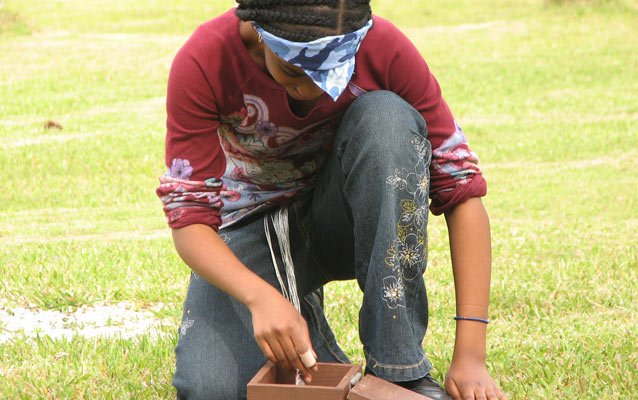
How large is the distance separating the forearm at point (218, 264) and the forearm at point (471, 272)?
56 cm

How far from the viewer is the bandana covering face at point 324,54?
2.16 metres

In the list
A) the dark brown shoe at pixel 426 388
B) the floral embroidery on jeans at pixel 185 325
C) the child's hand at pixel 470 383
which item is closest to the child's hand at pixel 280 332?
the dark brown shoe at pixel 426 388

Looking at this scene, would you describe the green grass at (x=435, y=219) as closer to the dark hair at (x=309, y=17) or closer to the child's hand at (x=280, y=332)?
the child's hand at (x=280, y=332)

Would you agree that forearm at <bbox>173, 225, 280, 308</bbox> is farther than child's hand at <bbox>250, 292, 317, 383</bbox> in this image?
Yes

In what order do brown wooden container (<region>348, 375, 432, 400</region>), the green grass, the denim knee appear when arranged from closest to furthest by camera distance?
brown wooden container (<region>348, 375, 432, 400</region>), the denim knee, the green grass

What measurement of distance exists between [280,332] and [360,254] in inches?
13.3

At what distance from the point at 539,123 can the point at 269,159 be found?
975cm

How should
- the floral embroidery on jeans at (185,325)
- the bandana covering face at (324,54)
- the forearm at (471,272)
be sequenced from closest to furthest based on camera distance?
the bandana covering face at (324,54) < the forearm at (471,272) < the floral embroidery on jeans at (185,325)

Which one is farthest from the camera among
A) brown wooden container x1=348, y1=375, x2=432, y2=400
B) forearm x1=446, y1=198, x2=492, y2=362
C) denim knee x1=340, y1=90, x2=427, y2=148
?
forearm x1=446, y1=198, x2=492, y2=362

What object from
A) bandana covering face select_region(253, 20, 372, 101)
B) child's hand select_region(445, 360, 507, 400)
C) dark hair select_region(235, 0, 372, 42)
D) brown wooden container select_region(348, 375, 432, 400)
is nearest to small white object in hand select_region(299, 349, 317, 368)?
brown wooden container select_region(348, 375, 432, 400)

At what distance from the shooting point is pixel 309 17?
7.06 ft

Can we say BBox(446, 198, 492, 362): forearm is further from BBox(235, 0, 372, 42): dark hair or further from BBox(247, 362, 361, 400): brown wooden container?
BBox(235, 0, 372, 42): dark hair

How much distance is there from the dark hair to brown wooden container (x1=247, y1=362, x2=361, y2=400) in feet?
2.82

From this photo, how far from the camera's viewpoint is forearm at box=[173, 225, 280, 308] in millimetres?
2250
